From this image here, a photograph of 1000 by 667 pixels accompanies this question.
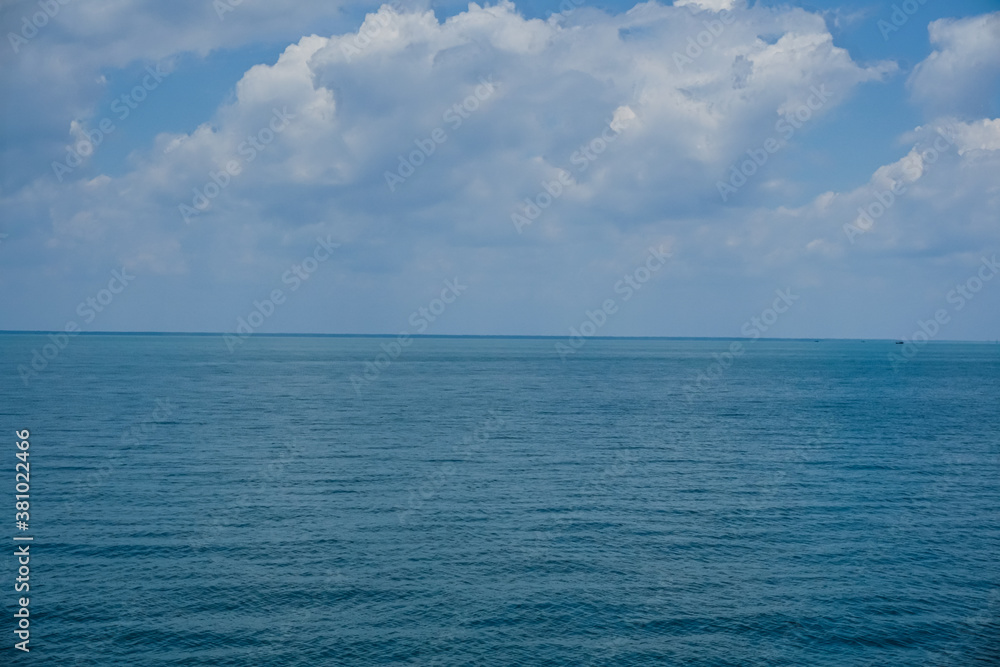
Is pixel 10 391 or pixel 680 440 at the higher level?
pixel 10 391

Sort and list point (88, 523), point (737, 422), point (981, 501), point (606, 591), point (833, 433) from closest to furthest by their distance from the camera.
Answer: point (606, 591) < point (88, 523) < point (981, 501) < point (833, 433) < point (737, 422)

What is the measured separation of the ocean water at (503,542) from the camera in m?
34.2

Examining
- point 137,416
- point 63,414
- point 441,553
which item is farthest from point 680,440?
point 63,414

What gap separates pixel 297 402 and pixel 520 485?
207 ft

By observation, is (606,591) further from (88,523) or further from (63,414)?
(63,414)

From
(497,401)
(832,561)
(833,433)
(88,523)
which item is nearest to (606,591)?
(832,561)

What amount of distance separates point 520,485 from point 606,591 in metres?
21.3

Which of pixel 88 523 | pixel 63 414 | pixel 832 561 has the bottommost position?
pixel 832 561

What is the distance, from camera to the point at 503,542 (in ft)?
152

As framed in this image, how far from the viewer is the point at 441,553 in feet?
145

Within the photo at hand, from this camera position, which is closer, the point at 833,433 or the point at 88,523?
the point at 88,523

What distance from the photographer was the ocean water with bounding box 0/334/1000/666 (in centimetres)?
3425

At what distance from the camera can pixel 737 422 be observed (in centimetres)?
9738

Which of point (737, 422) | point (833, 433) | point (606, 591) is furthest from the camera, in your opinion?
point (737, 422)
